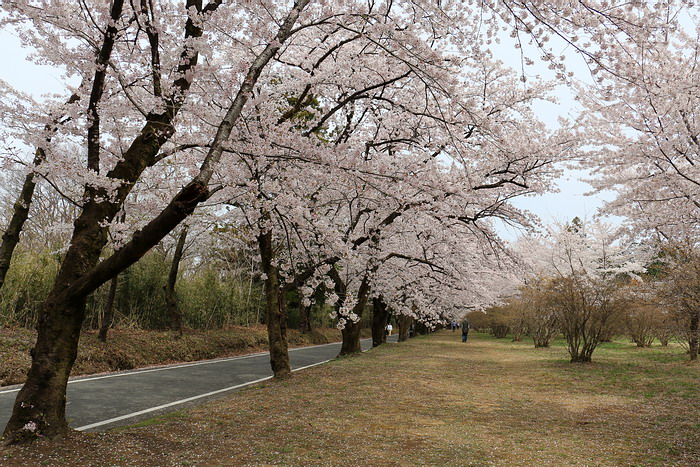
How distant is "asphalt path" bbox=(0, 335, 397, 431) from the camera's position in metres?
6.79

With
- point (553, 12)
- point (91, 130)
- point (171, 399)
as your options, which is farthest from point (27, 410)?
point (553, 12)

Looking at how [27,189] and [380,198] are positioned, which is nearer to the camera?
[27,189]

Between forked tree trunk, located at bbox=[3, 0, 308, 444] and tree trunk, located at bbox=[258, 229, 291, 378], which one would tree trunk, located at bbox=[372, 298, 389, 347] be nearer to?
tree trunk, located at bbox=[258, 229, 291, 378]

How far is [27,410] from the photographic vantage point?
180 inches

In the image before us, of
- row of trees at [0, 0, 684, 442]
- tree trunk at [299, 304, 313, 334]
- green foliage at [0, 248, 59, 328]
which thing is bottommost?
tree trunk at [299, 304, 313, 334]

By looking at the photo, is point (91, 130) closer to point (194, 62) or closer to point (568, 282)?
point (194, 62)

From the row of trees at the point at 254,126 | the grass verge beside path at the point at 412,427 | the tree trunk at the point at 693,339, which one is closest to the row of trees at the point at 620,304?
the tree trunk at the point at 693,339

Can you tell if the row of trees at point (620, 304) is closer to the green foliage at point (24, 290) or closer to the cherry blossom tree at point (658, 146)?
the cherry blossom tree at point (658, 146)

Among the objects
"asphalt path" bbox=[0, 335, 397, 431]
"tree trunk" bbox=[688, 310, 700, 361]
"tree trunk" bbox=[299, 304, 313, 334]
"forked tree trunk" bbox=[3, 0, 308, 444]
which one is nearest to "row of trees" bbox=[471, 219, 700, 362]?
"tree trunk" bbox=[688, 310, 700, 361]

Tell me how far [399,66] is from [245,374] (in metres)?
8.97

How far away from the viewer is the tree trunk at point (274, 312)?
1063 centimetres

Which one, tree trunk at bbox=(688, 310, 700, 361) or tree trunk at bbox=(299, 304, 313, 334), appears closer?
tree trunk at bbox=(688, 310, 700, 361)

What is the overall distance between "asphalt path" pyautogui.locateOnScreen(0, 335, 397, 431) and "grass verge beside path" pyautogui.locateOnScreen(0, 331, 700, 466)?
0.90 m

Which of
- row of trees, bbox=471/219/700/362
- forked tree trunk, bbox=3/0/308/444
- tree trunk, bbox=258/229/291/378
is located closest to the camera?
forked tree trunk, bbox=3/0/308/444
